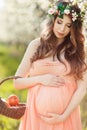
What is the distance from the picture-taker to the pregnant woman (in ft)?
25.2

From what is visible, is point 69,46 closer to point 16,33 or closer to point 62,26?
point 62,26

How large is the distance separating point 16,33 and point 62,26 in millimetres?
19504

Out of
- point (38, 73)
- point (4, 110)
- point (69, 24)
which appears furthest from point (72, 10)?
point (4, 110)

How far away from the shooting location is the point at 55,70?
7.71 metres

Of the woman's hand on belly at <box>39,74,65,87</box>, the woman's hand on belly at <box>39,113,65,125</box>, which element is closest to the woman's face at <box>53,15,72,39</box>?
the woman's hand on belly at <box>39,74,65,87</box>

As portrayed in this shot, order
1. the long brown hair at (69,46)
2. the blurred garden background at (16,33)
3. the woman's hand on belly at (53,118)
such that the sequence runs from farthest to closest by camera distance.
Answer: the blurred garden background at (16,33) → the long brown hair at (69,46) → the woman's hand on belly at (53,118)

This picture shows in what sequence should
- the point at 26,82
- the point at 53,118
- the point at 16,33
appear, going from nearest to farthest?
1. the point at 53,118
2. the point at 26,82
3. the point at 16,33

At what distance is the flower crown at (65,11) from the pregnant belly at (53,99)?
27.2 inches

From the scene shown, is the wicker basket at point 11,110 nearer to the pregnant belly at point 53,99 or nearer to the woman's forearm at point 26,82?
the woman's forearm at point 26,82

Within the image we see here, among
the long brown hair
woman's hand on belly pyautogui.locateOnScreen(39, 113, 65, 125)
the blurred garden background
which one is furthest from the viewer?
the blurred garden background

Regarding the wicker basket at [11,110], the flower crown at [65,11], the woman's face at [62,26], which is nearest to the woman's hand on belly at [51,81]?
the wicker basket at [11,110]

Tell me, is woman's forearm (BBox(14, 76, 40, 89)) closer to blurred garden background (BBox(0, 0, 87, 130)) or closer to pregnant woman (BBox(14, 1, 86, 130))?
pregnant woman (BBox(14, 1, 86, 130))

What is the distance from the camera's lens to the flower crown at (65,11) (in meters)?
7.68

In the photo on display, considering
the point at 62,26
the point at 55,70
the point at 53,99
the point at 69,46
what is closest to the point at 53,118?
the point at 53,99
